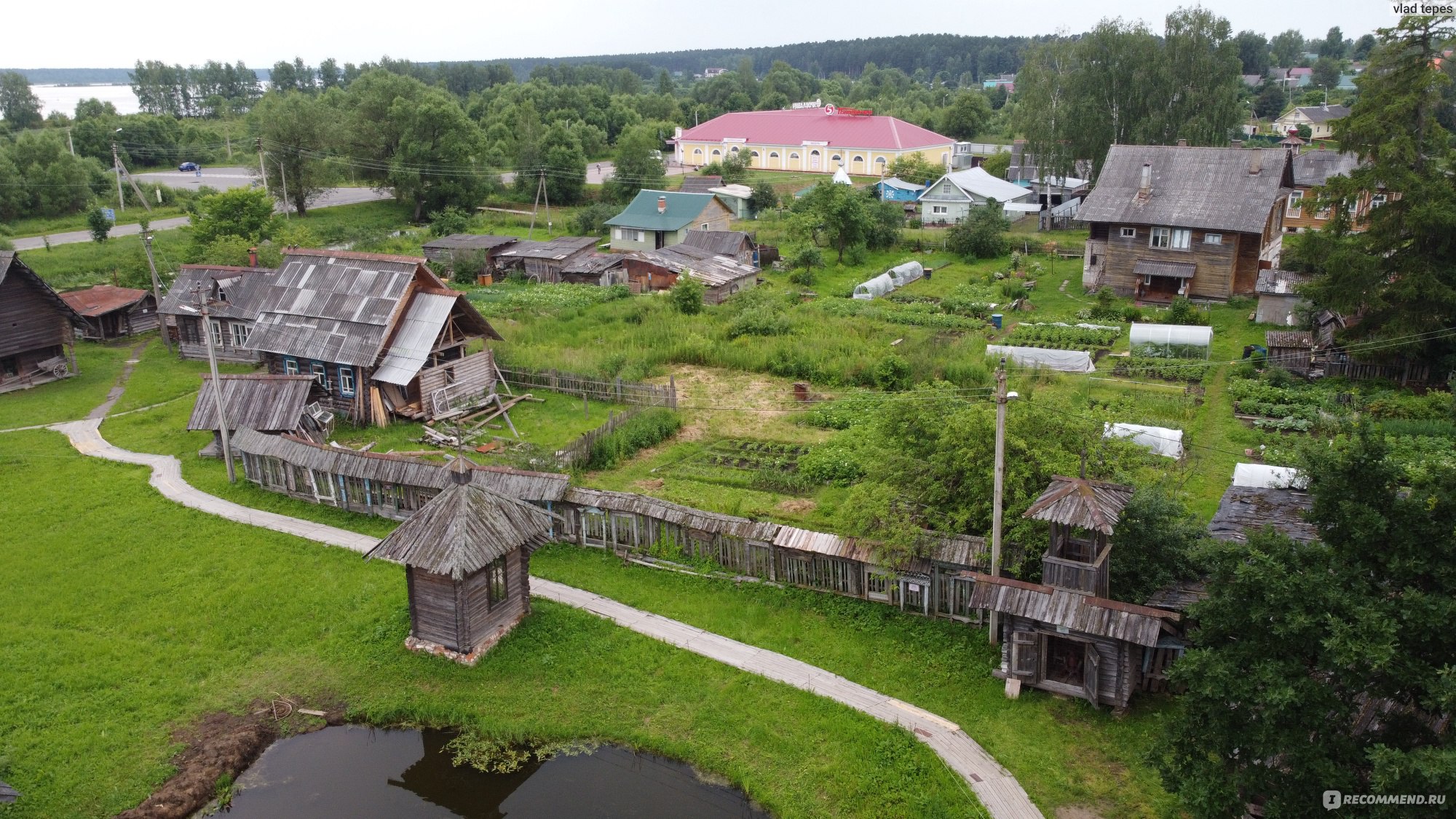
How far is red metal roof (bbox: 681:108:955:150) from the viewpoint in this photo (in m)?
90.1

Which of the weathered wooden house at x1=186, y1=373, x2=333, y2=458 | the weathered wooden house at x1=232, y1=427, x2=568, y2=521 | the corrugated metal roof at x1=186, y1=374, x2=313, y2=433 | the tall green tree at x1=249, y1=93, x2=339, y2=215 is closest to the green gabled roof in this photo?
the tall green tree at x1=249, y1=93, x2=339, y2=215

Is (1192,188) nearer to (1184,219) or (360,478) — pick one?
(1184,219)

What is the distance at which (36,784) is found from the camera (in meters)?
15.0

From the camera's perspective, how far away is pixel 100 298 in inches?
1647

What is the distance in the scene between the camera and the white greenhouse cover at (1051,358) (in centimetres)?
3369

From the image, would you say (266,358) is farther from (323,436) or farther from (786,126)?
(786,126)

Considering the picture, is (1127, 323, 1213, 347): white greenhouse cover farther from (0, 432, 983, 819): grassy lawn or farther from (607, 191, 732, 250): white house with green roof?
(607, 191, 732, 250): white house with green roof

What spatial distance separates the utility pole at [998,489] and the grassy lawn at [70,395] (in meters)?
29.8

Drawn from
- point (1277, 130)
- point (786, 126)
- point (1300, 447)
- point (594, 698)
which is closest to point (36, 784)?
point (594, 698)

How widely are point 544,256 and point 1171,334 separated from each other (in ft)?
104

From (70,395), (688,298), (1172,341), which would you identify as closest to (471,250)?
(688,298)

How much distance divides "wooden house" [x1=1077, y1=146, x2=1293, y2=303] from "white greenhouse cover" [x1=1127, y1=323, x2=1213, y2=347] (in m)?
8.07

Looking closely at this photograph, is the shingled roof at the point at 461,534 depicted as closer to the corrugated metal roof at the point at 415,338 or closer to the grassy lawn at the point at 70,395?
the corrugated metal roof at the point at 415,338

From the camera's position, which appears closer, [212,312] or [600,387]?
[600,387]
